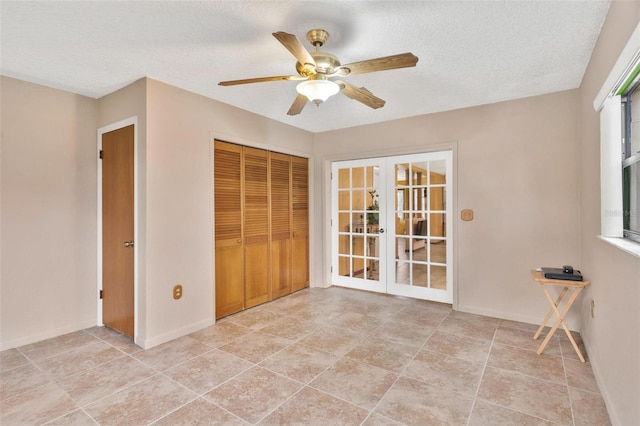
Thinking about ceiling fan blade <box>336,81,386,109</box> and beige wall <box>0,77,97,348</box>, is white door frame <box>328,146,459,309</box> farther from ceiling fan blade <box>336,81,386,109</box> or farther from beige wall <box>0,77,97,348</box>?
beige wall <box>0,77,97,348</box>

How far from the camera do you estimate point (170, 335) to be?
9.87 feet

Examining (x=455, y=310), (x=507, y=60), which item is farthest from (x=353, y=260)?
(x=507, y=60)

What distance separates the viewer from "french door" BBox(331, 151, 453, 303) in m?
4.00

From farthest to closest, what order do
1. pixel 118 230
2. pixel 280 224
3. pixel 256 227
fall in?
pixel 280 224 → pixel 256 227 → pixel 118 230

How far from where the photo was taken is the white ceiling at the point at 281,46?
1884 millimetres

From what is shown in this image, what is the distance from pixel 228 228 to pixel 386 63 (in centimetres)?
249

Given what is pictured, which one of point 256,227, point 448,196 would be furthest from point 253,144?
point 448,196

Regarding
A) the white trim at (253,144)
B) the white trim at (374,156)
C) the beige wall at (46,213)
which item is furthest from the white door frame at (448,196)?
the beige wall at (46,213)

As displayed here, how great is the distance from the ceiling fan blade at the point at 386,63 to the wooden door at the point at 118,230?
7.37ft

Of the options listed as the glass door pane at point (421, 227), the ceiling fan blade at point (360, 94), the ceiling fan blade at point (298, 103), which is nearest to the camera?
the ceiling fan blade at point (360, 94)

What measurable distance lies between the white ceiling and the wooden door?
0.59 m

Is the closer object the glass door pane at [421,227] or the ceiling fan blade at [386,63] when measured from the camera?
the ceiling fan blade at [386,63]

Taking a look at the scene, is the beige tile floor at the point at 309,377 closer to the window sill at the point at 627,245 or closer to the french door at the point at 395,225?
the french door at the point at 395,225

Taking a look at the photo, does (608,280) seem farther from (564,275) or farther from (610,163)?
(610,163)
